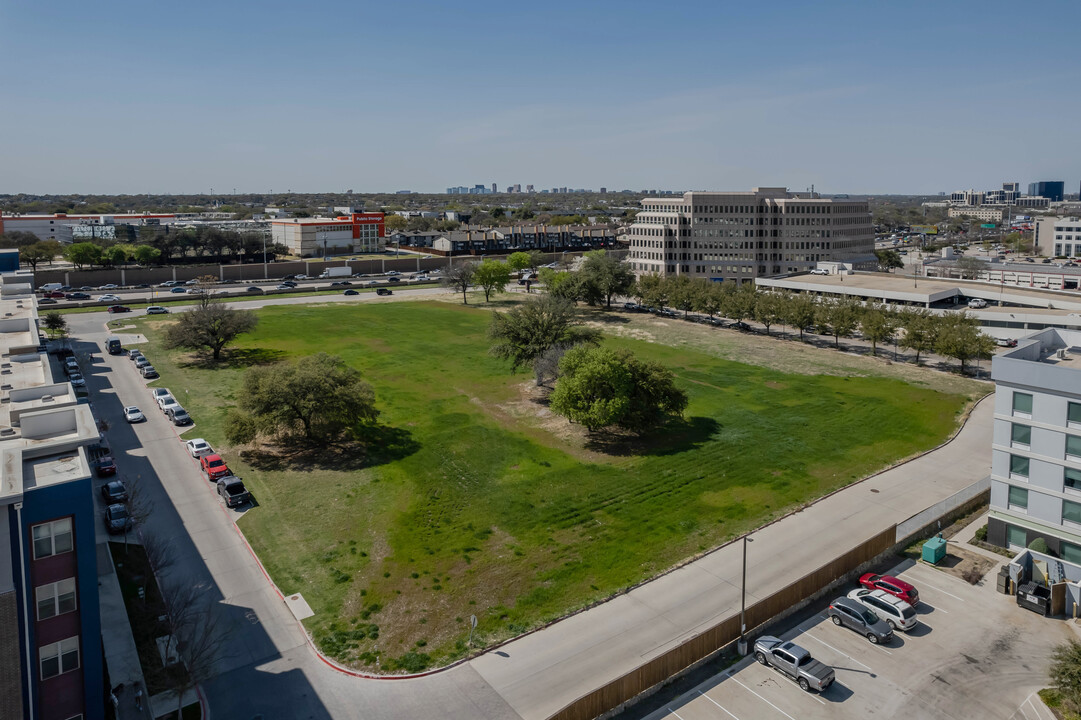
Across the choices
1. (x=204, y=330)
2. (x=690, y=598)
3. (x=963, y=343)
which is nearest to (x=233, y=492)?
(x=690, y=598)

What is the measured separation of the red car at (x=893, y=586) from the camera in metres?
30.5

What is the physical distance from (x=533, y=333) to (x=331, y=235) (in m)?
112

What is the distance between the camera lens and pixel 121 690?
2495 centimetres

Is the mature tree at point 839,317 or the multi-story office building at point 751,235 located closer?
the mature tree at point 839,317

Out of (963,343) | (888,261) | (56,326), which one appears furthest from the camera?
(888,261)

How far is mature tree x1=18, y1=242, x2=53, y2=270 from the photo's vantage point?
120 meters

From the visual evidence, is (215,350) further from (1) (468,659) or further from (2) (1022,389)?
(2) (1022,389)

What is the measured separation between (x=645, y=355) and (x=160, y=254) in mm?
101947

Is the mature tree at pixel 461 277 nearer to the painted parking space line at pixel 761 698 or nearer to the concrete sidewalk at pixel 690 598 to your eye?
the concrete sidewalk at pixel 690 598

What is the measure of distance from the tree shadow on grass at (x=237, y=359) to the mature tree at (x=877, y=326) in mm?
61541

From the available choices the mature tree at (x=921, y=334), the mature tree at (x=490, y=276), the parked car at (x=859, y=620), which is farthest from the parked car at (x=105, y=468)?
the mature tree at (x=490, y=276)

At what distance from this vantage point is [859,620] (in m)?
28.7

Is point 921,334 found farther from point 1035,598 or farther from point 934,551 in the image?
point 1035,598

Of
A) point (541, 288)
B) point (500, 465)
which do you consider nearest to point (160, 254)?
point (541, 288)
